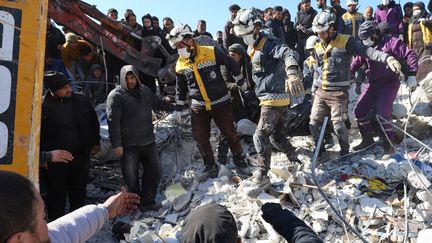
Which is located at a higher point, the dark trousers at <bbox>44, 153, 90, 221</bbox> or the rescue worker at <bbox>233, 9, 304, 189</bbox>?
the rescue worker at <bbox>233, 9, 304, 189</bbox>

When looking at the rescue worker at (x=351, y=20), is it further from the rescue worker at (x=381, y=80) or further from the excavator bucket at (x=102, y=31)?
the excavator bucket at (x=102, y=31)

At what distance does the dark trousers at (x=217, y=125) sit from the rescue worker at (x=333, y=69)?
1.03m

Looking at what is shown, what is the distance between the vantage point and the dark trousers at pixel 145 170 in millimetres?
4609

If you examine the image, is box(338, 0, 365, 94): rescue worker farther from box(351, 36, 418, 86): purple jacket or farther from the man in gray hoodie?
the man in gray hoodie

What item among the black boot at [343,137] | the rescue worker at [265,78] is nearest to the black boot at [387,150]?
the black boot at [343,137]

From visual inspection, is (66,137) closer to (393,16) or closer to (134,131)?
(134,131)

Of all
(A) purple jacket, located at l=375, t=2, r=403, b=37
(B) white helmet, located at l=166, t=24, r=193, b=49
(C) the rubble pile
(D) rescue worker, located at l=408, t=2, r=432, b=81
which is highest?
(A) purple jacket, located at l=375, t=2, r=403, b=37

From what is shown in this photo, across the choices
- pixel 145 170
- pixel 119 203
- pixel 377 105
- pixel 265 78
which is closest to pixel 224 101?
pixel 265 78

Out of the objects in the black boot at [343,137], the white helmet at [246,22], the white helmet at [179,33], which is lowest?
the black boot at [343,137]

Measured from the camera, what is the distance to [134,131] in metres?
4.59

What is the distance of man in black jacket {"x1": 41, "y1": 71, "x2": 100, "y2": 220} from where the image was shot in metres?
4.07

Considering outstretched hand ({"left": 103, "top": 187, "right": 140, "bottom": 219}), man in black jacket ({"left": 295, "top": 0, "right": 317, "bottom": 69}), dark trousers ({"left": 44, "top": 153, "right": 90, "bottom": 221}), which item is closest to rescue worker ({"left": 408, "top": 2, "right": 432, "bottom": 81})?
man in black jacket ({"left": 295, "top": 0, "right": 317, "bottom": 69})

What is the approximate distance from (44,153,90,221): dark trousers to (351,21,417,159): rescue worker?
11.9ft

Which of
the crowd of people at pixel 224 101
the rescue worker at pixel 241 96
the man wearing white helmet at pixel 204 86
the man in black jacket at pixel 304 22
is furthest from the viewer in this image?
the man in black jacket at pixel 304 22
